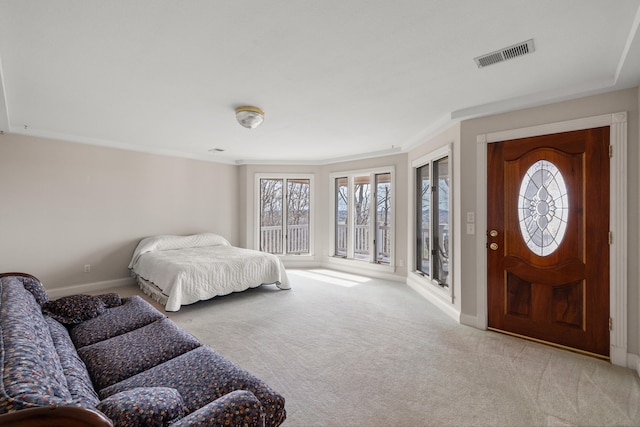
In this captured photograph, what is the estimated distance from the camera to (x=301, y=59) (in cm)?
216

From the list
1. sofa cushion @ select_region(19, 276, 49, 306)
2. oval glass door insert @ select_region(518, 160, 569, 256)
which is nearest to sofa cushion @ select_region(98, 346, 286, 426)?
sofa cushion @ select_region(19, 276, 49, 306)

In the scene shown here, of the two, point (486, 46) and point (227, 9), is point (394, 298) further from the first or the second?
point (227, 9)

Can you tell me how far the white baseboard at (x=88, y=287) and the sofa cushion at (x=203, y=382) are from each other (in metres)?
3.90

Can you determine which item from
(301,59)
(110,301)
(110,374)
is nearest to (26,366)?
(110,374)

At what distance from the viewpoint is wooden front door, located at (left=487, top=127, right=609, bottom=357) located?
8.31 ft

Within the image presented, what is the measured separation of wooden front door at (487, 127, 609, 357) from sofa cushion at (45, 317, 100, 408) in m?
3.37

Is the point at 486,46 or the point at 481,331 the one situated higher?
the point at 486,46

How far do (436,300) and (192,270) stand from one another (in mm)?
3303

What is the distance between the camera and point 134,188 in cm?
498

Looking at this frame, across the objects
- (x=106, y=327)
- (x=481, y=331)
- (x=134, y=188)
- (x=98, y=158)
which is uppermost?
(x=98, y=158)

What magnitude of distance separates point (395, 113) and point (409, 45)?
1401 mm

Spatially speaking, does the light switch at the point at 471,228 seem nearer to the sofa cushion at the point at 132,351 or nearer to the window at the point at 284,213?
the sofa cushion at the point at 132,351

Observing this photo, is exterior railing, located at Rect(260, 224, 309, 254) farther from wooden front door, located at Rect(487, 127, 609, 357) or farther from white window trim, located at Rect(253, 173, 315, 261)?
wooden front door, located at Rect(487, 127, 609, 357)

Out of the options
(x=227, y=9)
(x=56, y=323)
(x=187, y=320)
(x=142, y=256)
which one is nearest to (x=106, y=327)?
(x=56, y=323)
